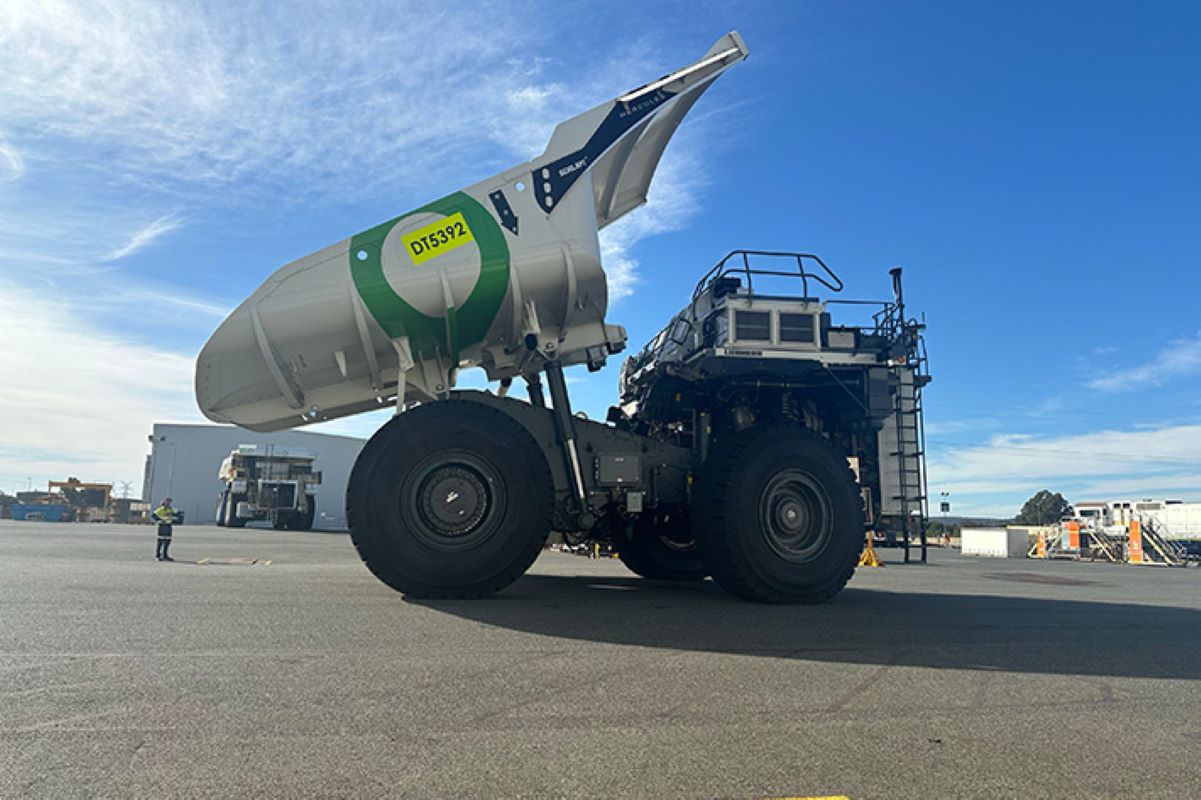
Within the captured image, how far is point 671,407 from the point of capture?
9109 millimetres

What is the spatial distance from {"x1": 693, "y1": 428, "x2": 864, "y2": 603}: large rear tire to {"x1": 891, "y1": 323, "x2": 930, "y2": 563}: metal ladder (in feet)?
2.87

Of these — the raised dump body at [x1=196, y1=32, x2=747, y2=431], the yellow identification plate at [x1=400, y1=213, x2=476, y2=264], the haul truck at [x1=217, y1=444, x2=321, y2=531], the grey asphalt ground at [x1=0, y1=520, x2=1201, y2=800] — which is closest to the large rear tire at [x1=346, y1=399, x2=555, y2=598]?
the grey asphalt ground at [x1=0, y1=520, x2=1201, y2=800]

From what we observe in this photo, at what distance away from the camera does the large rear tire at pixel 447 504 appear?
277 inches

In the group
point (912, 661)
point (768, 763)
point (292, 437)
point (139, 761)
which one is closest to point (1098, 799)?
point (768, 763)

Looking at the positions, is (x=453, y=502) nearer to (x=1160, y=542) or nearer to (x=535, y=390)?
(x=535, y=390)

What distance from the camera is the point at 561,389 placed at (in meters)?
8.09

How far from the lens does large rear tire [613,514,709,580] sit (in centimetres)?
995

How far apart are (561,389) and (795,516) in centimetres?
273

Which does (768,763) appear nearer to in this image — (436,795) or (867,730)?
(867,730)

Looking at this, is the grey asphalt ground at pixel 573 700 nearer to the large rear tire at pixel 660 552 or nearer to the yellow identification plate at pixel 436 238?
the large rear tire at pixel 660 552

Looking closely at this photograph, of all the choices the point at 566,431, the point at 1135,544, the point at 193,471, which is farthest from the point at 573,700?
the point at 193,471

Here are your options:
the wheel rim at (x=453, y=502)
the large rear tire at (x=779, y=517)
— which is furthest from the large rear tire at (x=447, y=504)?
the large rear tire at (x=779, y=517)

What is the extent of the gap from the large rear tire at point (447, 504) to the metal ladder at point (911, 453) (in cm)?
410

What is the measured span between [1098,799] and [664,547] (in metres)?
7.46
